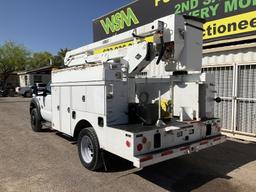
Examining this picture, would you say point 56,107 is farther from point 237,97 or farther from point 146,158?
point 237,97

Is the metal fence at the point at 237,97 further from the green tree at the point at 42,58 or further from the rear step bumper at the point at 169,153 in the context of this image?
the green tree at the point at 42,58

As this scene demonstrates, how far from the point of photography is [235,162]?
5297 millimetres

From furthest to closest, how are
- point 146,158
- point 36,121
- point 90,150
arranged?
point 36,121, point 90,150, point 146,158

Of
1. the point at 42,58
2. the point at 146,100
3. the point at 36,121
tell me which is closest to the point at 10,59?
the point at 42,58

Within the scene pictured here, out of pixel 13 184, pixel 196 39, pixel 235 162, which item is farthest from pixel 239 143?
pixel 13 184

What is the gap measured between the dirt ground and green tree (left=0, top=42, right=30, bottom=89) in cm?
4041

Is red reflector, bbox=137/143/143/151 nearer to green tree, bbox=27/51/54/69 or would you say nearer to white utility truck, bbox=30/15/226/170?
white utility truck, bbox=30/15/226/170

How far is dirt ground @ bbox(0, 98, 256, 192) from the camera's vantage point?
4.07 meters

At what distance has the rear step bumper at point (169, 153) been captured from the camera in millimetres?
3539

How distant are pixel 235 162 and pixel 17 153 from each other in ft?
17.5

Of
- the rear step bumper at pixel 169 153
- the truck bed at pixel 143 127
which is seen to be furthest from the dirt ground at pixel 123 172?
the truck bed at pixel 143 127

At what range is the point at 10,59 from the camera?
139ft

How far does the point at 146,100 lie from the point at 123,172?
175 cm

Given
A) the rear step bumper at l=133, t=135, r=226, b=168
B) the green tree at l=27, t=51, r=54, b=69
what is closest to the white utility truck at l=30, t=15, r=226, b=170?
the rear step bumper at l=133, t=135, r=226, b=168
